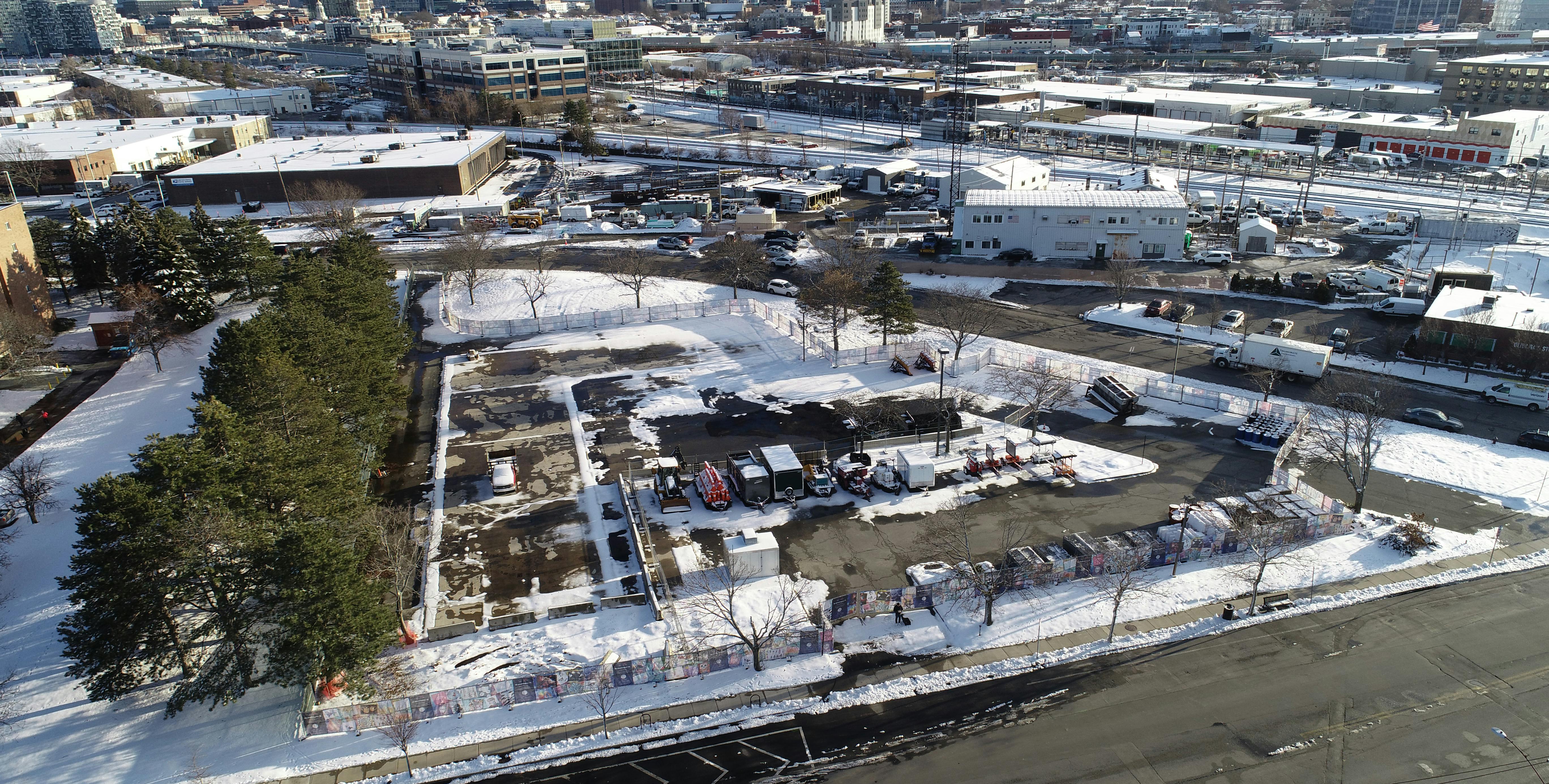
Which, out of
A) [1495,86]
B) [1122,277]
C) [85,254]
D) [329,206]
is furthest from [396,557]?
[1495,86]

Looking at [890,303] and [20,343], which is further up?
[890,303]

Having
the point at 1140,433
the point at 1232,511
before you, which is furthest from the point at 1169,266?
the point at 1232,511

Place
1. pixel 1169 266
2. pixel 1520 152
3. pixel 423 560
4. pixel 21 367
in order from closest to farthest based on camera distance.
A: pixel 423 560 < pixel 21 367 < pixel 1169 266 < pixel 1520 152

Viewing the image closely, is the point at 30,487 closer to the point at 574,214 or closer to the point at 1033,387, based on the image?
the point at 1033,387

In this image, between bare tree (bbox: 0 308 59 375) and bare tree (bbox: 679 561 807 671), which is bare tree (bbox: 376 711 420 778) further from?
bare tree (bbox: 0 308 59 375)

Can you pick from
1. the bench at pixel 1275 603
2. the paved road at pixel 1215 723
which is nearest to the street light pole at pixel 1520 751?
the paved road at pixel 1215 723

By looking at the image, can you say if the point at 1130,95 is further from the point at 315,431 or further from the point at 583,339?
the point at 315,431

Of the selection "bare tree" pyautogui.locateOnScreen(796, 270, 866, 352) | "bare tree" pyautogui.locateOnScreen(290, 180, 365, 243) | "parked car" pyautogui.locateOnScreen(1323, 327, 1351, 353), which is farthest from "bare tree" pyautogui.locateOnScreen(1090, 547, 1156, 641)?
"bare tree" pyautogui.locateOnScreen(290, 180, 365, 243)
